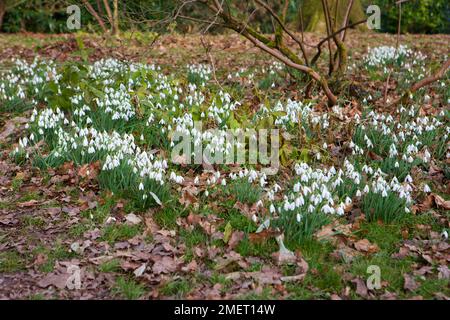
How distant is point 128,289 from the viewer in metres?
3.42

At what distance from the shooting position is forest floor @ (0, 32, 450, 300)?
3.48m

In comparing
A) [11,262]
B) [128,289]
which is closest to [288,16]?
[11,262]

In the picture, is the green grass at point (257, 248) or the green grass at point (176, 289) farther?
the green grass at point (257, 248)

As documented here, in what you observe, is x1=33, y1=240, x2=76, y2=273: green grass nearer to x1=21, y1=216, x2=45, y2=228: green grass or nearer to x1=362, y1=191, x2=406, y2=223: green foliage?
x1=21, y1=216, x2=45, y2=228: green grass

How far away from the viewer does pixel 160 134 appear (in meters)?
5.36

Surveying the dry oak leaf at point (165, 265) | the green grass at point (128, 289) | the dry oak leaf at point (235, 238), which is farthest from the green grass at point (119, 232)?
the dry oak leaf at point (235, 238)

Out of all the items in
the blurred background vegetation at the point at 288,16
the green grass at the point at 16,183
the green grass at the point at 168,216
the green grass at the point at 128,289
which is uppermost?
the blurred background vegetation at the point at 288,16

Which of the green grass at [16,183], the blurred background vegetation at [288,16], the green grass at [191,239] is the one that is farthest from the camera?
the blurred background vegetation at [288,16]

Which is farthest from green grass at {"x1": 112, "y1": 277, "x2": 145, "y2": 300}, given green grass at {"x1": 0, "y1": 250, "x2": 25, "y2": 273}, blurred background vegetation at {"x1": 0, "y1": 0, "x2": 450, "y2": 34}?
blurred background vegetation at {"x1": 0, "y1": 0, "x2": 450, "y2": 34}

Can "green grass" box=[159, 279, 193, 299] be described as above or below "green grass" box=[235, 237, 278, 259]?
below

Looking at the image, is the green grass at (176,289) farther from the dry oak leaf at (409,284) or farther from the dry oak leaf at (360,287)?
the dry oak leaf at (409,284)

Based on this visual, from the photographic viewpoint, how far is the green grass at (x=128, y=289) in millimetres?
3387
